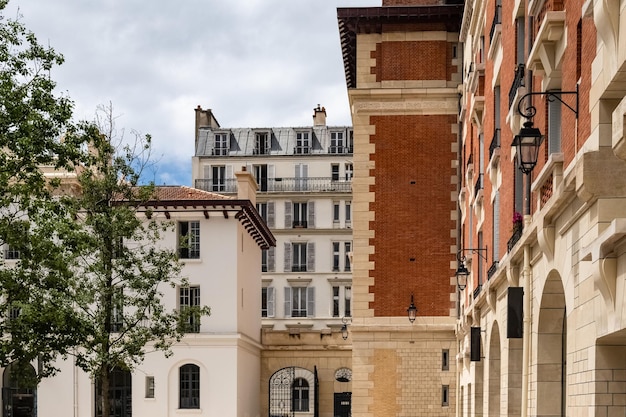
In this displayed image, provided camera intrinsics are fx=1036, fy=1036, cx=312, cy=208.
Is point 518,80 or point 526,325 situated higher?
point 518,80

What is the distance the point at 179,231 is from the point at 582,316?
36.4m

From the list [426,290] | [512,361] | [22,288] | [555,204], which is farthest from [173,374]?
[555,204]

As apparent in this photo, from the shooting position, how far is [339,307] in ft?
230

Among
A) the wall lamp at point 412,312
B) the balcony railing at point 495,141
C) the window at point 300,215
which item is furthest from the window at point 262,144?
the balcony railing at point 495,141

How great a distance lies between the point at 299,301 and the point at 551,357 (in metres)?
56.8

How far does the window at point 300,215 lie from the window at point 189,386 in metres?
26.5

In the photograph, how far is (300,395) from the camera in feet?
209

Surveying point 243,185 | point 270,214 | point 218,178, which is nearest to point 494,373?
point 243,185

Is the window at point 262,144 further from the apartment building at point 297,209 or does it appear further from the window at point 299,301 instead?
the window at point 299,301

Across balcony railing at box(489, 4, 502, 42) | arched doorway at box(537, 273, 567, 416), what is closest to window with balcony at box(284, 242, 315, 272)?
balcony railing at box(489, 4, 502, 42)

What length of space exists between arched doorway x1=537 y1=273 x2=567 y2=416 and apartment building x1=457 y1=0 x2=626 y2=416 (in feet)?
0.05

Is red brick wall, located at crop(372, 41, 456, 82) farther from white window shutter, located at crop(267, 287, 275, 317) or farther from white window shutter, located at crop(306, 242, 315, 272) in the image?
white window shutter, located at crop(267, 287, 275, 317)

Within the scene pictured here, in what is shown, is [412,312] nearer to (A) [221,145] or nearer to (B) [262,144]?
(B) [262,144]

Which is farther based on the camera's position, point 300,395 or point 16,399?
point 300,395
